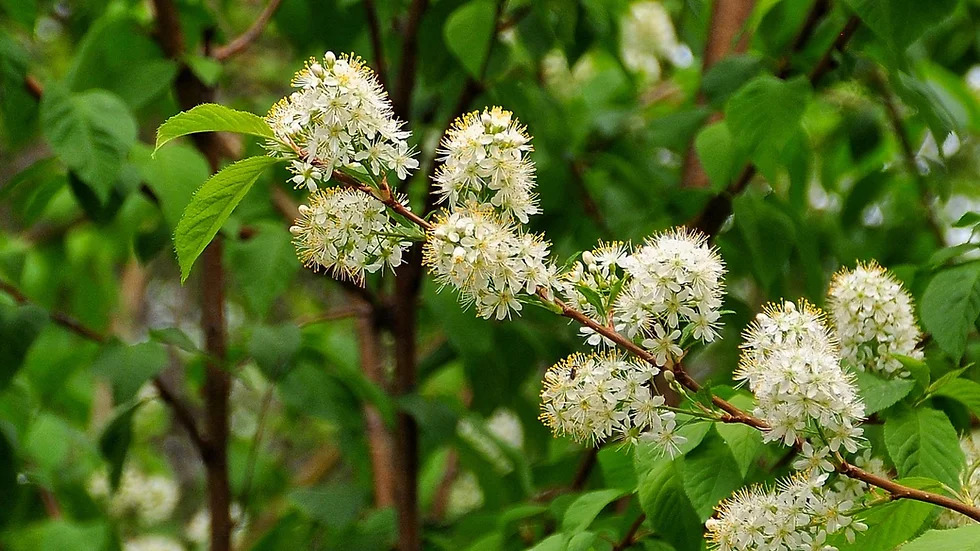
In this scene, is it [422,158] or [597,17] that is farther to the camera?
[422,158]

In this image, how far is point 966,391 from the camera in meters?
0.96

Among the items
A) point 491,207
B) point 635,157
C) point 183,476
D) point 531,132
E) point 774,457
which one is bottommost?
point 774,457

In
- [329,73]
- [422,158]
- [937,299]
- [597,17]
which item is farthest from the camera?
[422,158]

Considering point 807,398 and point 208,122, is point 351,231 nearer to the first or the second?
point 208,122

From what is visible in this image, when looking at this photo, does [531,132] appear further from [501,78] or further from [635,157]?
[635,157]

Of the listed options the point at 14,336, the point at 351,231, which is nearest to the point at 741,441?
the point at 351,231

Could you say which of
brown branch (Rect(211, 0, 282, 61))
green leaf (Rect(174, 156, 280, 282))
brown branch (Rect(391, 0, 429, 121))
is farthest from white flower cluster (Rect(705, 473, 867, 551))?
brown branch (Rect(211, 0, 282, 61))

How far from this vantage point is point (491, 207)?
0.87 m

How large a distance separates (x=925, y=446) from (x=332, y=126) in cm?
61

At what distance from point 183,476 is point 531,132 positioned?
3.94 meters

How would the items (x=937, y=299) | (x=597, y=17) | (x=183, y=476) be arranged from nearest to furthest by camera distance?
(x=937, y=299) < (x=597, y=17) < (x=183, y=476)

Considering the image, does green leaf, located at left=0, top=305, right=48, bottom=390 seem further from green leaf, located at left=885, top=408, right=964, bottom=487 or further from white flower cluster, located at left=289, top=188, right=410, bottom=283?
green leaf, located at left=885, top=408, right=964, bottom=487

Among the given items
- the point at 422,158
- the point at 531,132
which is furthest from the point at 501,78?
the point at 422,158

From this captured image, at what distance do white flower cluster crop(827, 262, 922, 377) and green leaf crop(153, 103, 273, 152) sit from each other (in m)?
0.62
